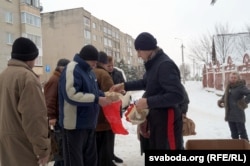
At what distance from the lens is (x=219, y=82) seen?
1062 inches

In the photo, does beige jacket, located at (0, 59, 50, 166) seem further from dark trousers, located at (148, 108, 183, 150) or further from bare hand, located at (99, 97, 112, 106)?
dark trousers, located at (148, 108, 183, 150)

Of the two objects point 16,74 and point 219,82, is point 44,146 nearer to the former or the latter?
point 16,74

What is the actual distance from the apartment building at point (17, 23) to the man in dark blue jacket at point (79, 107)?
3434 cm

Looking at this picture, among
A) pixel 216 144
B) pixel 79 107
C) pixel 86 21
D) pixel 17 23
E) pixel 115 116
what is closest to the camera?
pixel 216 144

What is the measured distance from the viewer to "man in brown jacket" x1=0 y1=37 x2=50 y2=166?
120 inches

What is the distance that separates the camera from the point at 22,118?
10.1 ft

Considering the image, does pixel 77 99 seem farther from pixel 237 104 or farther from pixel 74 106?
pixel 237 104

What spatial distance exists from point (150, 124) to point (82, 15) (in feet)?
186

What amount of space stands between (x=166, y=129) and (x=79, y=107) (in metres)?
1.13

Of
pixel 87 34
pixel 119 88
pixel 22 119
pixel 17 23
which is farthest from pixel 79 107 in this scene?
pixel 87 34

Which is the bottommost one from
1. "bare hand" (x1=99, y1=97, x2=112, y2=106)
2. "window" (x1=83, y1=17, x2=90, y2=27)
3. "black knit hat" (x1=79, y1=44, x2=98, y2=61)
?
"bare hand" (x1=99, y1=97, x2=112, y2=106)

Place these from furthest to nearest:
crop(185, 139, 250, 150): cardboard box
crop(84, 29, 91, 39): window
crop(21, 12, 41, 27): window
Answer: crop(84, 29, 91, 39): window < crop(21, 12, 41, 27): window < crop(185, 139, 250, 150): cardboard box

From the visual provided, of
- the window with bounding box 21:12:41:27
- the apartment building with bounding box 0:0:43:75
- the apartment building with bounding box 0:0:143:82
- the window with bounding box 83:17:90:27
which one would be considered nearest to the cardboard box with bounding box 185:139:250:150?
the apartment building with bounding box 0:0:43:75

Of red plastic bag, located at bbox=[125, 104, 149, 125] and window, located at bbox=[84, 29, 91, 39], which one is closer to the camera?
red plastic bag, located at bbox=[125, 104, 149, 125]
